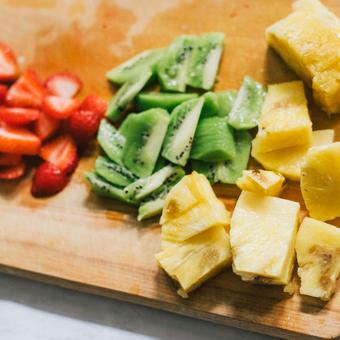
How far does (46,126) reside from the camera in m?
2.87

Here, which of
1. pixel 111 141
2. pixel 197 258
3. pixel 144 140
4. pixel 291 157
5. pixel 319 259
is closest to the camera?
pixel 319 259

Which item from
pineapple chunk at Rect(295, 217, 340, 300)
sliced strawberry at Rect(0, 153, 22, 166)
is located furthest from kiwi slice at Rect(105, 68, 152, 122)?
pineapple chunk at Rect(295, 217, 340, 300)

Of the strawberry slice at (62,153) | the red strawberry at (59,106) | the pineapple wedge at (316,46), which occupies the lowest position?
the strawberry slice at (62,153)

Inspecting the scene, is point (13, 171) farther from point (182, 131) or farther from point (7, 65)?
point (182, 131)

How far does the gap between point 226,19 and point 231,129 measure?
61 cm

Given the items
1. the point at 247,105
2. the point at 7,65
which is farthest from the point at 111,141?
the point at 7,65

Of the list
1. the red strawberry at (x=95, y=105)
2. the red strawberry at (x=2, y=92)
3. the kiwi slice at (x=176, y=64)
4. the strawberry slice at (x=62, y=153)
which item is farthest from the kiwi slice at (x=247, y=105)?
the red strawberry at (x=2, y=92)

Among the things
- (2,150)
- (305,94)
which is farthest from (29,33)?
(305,94)

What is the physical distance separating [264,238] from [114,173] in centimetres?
78

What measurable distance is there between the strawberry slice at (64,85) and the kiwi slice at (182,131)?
1.89ft

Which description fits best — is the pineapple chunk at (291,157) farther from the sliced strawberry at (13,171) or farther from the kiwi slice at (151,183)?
the sliced strawberry at (13,171)

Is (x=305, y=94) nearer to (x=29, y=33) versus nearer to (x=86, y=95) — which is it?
(x=86, y=95)

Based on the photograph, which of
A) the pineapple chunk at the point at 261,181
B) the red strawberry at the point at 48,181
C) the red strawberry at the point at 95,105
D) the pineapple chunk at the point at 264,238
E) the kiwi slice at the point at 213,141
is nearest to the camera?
the pineapple chunk at the point at 264,238

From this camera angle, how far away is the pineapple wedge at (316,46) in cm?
238
